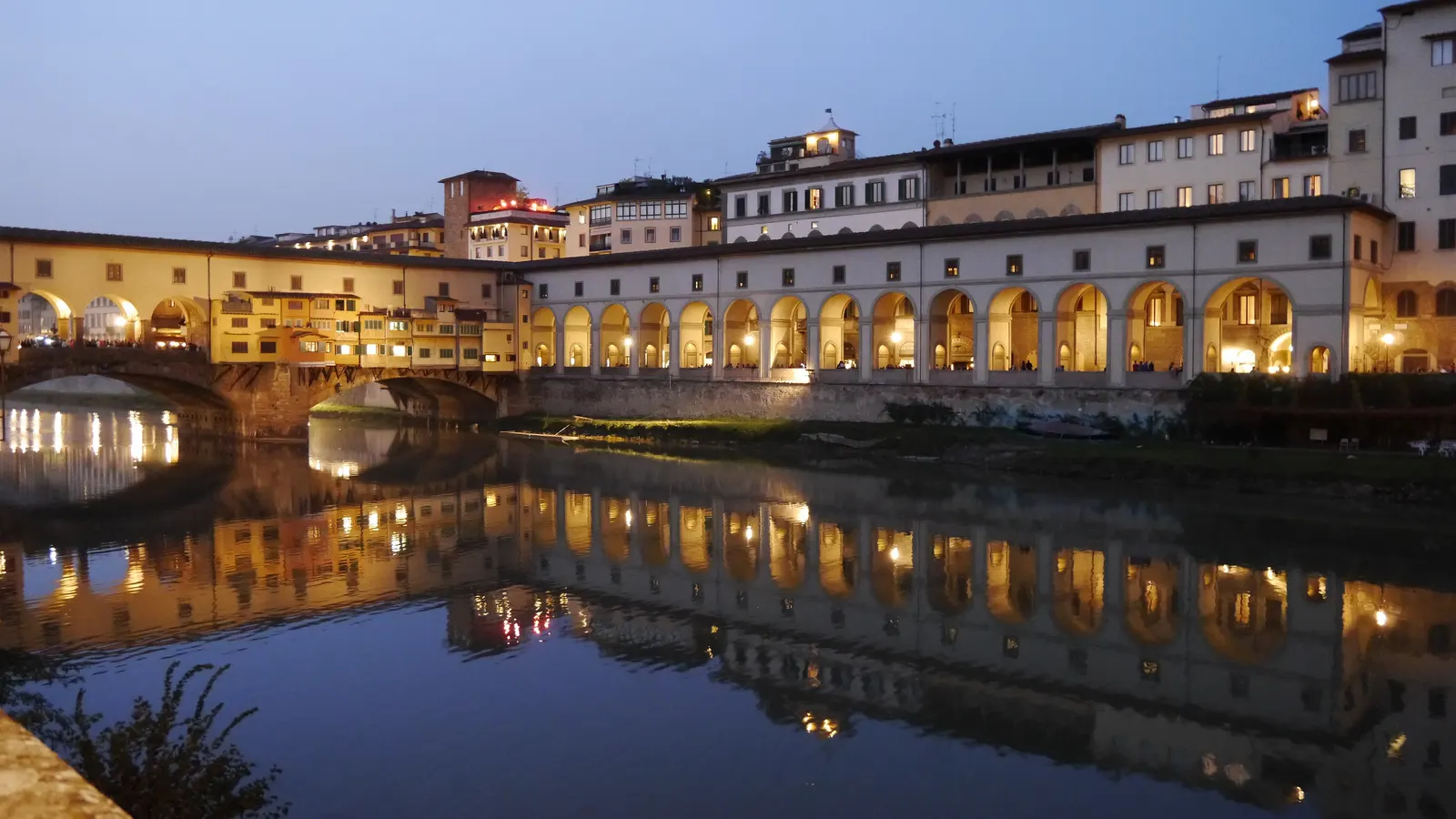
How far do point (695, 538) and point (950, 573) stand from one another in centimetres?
692

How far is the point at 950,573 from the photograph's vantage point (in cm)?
2436

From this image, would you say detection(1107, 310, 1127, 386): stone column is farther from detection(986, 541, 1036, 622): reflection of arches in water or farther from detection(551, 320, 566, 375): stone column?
detection(551, 320, 566, 375): stone column

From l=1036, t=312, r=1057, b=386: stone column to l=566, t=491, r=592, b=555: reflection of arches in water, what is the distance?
693 inches

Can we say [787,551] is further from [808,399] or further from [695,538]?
[808,399]

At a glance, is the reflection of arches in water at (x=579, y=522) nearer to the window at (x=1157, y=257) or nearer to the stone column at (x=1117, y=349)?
the stone column at (x=1117, y=349)

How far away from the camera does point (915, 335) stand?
45.8 metres

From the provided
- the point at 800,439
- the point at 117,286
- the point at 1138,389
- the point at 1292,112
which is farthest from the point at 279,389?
the point at 1292,112

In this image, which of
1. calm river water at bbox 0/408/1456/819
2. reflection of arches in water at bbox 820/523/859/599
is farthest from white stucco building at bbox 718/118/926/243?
reflection of arches in water at bbox 820/523/859/599

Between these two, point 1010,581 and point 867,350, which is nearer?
point 1010,581

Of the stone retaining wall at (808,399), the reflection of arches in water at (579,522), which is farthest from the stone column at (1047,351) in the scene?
the reflection of arches in water at (579,522)

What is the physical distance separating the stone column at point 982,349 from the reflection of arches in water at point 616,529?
53.1ft

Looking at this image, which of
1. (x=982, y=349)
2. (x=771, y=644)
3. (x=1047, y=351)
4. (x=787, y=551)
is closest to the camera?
(x=771, y=644)

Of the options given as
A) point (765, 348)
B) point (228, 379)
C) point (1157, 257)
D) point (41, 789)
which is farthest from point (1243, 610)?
point (228, 379)

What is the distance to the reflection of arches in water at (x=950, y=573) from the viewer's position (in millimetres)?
21861
